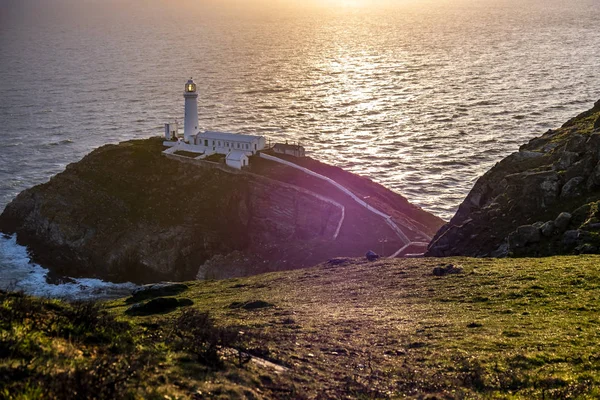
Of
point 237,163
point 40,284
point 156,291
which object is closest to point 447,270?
point 156,291

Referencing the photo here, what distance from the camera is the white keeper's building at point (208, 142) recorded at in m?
77.3

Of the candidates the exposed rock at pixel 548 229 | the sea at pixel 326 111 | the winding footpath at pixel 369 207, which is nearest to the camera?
the exposed rock at pixel 548 229

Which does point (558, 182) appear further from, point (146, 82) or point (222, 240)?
point (146, 82)

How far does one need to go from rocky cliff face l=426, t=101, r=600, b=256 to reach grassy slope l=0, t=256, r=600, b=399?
11.7ft

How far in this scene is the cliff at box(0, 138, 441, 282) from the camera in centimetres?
6525

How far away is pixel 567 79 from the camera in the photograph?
15850 cm

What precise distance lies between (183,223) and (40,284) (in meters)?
14.8

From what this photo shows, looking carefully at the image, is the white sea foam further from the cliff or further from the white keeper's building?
the white keeper's building

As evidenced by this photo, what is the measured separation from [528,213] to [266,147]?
132 ft

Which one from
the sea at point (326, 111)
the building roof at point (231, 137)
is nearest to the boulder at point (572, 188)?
the sea at point (326, 111)

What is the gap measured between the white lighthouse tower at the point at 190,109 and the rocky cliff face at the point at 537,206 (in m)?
37.4

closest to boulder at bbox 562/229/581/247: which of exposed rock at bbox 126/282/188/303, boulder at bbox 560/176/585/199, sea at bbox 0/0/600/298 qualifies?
boulder at bbox 560/176/585/199

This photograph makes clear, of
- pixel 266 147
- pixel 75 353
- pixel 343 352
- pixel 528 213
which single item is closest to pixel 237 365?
pixel 75 353

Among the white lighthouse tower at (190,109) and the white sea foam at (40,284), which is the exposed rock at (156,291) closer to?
the white sea foam at (40,284)
